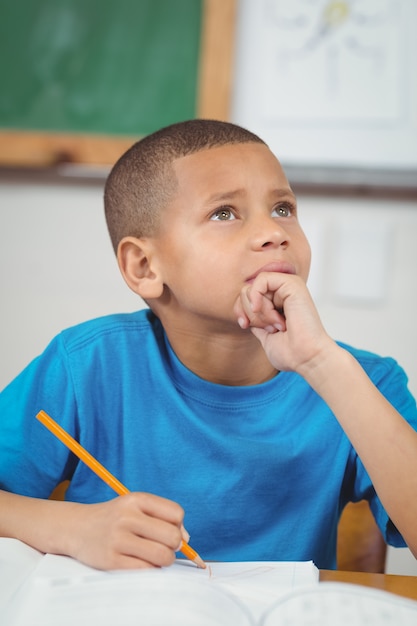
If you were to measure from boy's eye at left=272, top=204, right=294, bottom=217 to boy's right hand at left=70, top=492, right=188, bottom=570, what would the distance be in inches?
16.8

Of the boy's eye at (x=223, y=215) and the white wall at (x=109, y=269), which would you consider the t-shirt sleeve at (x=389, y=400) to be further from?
the white wall at (x=109, y=269)

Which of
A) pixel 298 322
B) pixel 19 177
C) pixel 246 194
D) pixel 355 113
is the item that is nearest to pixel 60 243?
pixel 19 177

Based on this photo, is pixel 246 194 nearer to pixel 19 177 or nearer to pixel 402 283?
pixel 402 283

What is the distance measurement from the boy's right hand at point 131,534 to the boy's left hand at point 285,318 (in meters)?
0.24

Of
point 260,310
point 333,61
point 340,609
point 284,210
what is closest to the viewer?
point 340,609

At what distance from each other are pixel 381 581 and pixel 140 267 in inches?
20.8

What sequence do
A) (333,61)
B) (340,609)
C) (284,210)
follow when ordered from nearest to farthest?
(340,609) → (284,210) → (333,61)

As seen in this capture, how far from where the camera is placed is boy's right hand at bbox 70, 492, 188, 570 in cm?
60

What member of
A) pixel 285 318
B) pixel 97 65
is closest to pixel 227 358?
pixel 285 318

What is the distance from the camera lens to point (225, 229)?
862 mm

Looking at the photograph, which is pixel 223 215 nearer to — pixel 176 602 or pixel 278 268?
pixel 278 268

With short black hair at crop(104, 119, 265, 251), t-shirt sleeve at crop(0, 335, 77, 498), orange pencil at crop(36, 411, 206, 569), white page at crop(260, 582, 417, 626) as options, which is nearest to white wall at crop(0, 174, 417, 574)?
short black hair at crop(104, 119, 265, 251)

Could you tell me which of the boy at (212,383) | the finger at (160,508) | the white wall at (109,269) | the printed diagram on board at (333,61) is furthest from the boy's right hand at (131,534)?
the printed diagram on board at (333,61)

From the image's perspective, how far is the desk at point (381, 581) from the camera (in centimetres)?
58
